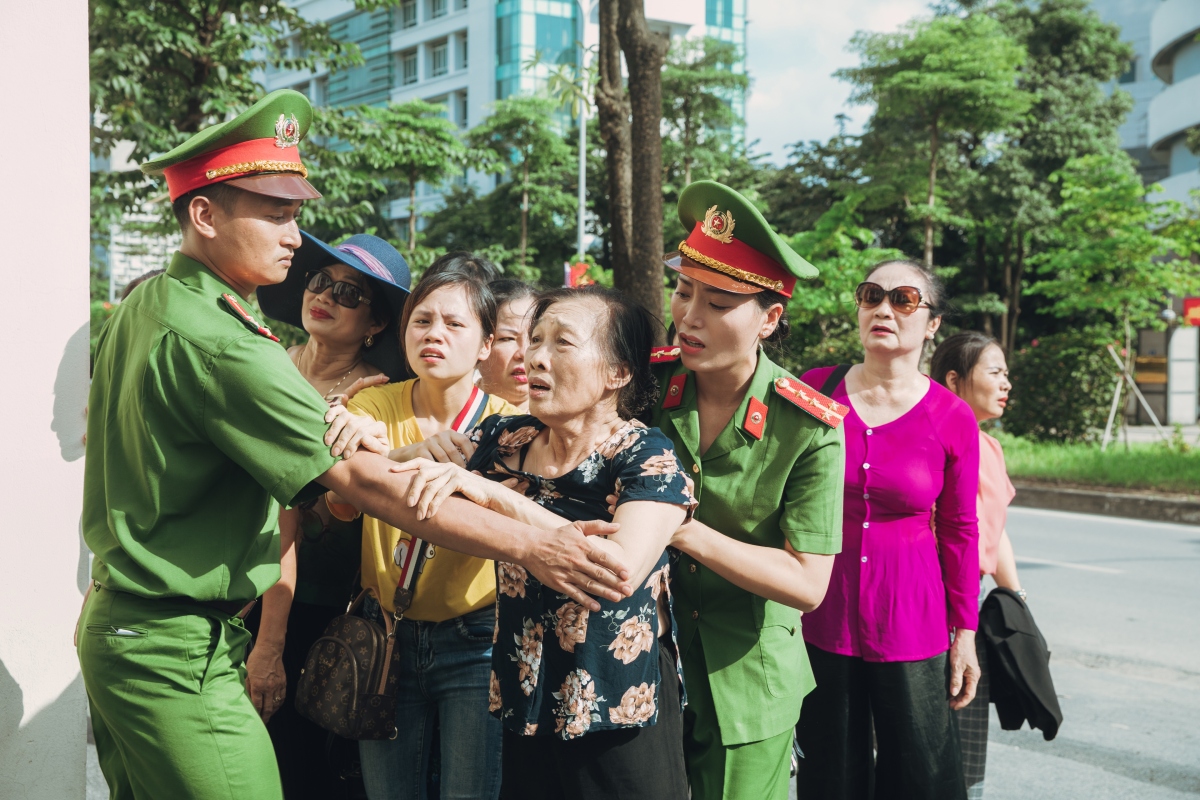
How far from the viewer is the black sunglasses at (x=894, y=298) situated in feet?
10.3

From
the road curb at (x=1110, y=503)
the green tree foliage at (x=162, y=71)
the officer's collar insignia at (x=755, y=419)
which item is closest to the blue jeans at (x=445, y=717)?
the officer's collar insignia at (x=755, y=419)

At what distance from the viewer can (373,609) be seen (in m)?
2.52

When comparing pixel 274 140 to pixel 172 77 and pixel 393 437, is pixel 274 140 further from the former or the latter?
pixel 172 77

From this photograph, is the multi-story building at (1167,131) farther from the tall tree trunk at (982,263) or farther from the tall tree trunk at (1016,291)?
the tall tree trunk at (982,263)

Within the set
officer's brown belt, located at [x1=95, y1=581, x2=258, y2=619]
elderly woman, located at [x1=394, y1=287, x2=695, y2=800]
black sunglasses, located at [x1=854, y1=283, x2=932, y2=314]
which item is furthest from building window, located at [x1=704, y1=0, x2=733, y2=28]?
officer's brown belt, located at [x1=95, y1=581, x2=258, y2=619]

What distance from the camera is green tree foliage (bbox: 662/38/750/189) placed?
2895 centimetres

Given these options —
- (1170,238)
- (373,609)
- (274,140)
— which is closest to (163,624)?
(373,609)

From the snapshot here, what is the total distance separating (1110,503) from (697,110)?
67.9 ft

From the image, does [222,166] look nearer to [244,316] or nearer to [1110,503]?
[244,316]

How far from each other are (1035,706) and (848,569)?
86 cm

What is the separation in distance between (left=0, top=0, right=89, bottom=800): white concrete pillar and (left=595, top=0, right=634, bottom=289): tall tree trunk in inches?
140

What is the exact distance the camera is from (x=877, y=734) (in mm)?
2836

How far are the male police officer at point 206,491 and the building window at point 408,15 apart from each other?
1683 inches

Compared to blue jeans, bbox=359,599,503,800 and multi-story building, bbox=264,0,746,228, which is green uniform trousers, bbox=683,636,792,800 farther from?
A: multi-story building, bbox=264,0,746,228
